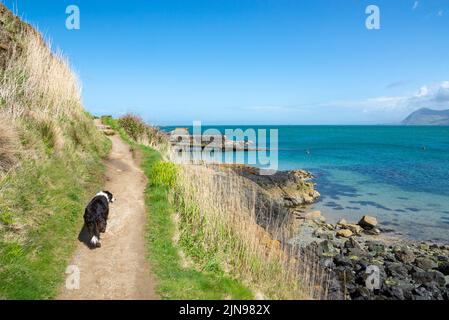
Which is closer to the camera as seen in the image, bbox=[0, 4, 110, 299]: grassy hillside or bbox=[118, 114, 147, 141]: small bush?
bbox=[0, 4, 110, 299]: grassy hillside

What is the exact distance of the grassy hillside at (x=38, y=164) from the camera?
23.8ft

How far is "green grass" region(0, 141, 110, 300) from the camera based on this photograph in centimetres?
679

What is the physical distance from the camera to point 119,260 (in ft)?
27.6

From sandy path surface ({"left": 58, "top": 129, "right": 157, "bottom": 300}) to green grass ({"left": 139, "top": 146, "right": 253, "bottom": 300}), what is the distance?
240 mm

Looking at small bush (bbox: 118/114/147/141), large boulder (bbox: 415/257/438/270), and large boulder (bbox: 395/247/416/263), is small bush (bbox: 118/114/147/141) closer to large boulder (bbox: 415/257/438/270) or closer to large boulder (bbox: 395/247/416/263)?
large boulder (bbox: 395/247/416/263)

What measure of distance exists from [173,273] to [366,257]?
11.6m

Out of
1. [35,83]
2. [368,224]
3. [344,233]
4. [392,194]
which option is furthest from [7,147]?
[392,194]

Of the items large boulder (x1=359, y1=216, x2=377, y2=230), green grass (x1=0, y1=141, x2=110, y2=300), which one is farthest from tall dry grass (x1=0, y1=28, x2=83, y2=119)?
large boulder (x1=359, y1=216, x2=377, y2=230)

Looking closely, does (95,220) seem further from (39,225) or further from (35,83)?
(35,83)

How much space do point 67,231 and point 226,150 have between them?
6374cm

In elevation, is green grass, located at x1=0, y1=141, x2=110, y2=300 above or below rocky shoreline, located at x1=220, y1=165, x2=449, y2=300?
above

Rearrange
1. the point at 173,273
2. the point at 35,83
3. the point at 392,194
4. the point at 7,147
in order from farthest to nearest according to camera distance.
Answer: the point at 392,194, the point at 35,83, the point at 7,147, the point at 173,273

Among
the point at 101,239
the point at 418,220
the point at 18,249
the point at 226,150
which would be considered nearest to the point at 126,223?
the point at 101,239

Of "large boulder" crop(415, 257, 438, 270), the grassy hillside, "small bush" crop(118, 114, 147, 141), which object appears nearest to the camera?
the grassy hillside
